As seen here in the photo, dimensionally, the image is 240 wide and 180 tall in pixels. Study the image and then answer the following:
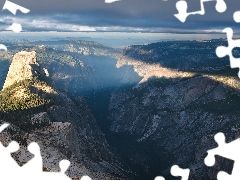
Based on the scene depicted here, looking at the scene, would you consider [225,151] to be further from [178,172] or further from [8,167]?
[8,167]

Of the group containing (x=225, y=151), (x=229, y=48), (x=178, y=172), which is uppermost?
(x=229, y=48)

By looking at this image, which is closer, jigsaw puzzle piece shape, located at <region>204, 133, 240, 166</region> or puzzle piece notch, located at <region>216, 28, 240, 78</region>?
jigsaw puzzle piece shape, located at <region>204, 133, 240, 166</region>

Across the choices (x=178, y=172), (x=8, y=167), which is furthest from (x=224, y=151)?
(x=8, y=167)

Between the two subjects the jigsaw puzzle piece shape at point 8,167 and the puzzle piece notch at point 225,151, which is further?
the jigsaw puzzle piece shape at point 8,167

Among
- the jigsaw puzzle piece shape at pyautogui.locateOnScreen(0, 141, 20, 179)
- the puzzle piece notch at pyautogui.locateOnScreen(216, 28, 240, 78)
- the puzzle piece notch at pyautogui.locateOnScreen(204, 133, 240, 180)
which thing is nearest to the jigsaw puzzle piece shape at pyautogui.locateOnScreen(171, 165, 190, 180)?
the puzzle piece notch at pyautogui.locateOnScreen(204, 133, 240, 180)

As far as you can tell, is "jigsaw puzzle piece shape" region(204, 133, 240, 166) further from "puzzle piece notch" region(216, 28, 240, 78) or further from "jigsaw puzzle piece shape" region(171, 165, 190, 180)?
"puzzle piece notch" region(216, 28, 240, 78)

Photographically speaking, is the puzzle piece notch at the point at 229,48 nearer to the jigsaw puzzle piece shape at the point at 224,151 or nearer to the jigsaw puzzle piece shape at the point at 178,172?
the jigsaw puzzle piece shape at the point at 224,151

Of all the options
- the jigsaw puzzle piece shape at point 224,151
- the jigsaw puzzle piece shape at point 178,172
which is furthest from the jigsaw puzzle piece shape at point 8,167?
the jigsaw puzzle piece shape at point 224,151

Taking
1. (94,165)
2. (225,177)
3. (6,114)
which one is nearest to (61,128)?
(94,165)

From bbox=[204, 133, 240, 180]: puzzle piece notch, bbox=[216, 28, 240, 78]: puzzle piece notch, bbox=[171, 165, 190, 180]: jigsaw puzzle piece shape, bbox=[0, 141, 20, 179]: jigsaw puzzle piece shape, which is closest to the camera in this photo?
bbox=[204, 133, 240, 180]: puzzle piece notch

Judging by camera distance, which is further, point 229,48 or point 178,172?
point 229,48

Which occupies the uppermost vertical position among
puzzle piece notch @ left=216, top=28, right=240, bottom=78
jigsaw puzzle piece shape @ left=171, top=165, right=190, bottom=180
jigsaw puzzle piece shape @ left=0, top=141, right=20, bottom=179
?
puzzle piece notch @ left=216, top=28, right=240, bottom=78
